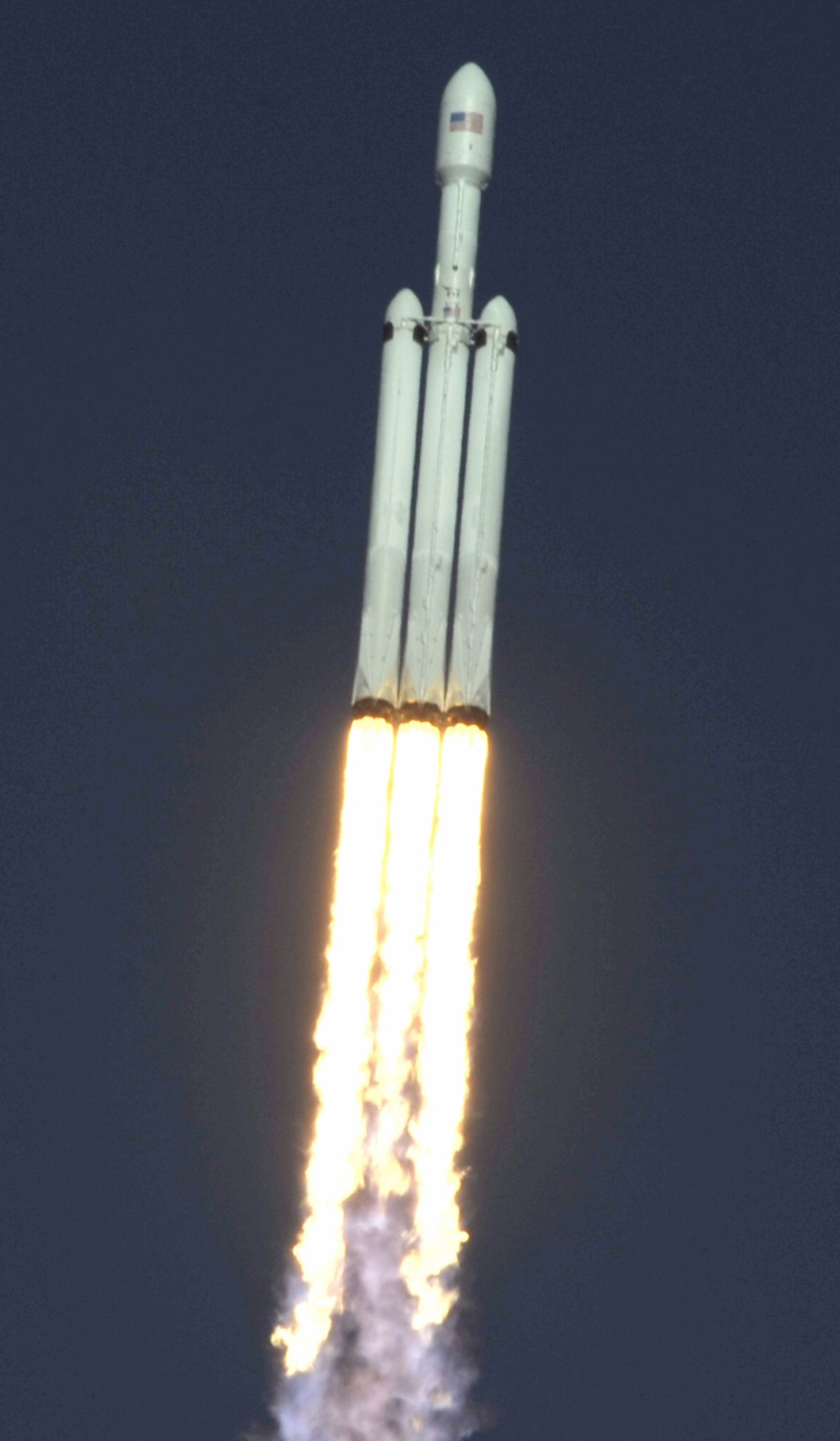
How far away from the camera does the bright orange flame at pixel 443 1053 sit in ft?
174

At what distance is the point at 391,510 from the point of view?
2057 inches

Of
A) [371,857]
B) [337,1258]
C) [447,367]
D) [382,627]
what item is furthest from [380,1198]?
[447,367]

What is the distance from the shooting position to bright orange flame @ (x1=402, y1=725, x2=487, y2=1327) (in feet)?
174

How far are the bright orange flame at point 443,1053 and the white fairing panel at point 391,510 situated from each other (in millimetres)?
1975

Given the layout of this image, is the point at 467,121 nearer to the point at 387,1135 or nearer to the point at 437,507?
the point at 437,507

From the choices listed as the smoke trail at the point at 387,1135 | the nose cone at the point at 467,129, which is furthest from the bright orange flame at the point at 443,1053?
the nose cone at the point at 467,129

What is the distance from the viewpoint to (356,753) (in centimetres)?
5231

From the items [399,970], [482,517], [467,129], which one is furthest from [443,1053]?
[467,129]

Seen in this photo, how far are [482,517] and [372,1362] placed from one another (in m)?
12.1

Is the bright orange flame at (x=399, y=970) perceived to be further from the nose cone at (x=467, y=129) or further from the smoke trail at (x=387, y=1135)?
the nose cone at (x=467, y=129)

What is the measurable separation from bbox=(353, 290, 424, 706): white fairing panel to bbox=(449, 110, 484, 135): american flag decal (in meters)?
3.51

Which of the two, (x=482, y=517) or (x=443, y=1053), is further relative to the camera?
(x=443, y=1053)

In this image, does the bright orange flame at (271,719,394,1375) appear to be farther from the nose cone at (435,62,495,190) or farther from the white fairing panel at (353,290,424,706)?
the nose cone at (435,62,495,190)

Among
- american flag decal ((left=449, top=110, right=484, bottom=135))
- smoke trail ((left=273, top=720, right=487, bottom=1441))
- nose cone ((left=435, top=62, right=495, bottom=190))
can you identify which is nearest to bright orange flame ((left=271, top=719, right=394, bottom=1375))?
smoke trail ((left=273, top=720, right=487, bottom=1441))
